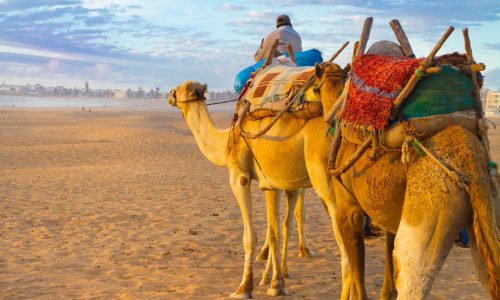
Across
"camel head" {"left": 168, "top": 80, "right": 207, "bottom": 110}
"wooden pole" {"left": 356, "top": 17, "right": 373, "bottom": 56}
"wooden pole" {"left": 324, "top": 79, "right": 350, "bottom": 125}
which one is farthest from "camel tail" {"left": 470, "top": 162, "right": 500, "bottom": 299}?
"camel head" {"left": 168, "top": 80, "right": 207, "bottom": 110}

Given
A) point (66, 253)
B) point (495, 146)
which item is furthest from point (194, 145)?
point (66, 253)

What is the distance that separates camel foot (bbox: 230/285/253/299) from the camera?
711 cm

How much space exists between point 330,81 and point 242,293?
9.81 ft

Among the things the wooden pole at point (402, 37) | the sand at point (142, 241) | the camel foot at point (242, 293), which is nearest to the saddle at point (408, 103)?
the wooden pole at point (402, 37)

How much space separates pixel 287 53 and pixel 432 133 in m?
4.26

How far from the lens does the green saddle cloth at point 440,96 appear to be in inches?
152

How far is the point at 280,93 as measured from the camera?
6.34m

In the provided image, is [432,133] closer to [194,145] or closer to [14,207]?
[14,207]

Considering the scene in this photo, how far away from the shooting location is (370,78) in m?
4.35

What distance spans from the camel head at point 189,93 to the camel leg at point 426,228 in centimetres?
471

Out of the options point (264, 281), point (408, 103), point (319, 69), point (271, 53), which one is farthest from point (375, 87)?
point (264, 281)

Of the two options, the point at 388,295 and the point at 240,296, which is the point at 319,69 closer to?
the point at 388,295

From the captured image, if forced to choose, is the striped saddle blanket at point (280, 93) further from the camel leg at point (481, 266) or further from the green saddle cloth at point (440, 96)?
the camel leg at point (481, 266)

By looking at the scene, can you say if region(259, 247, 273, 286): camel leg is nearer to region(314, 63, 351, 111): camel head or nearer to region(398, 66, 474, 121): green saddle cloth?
region(314, 63, 351, 111): camel head
